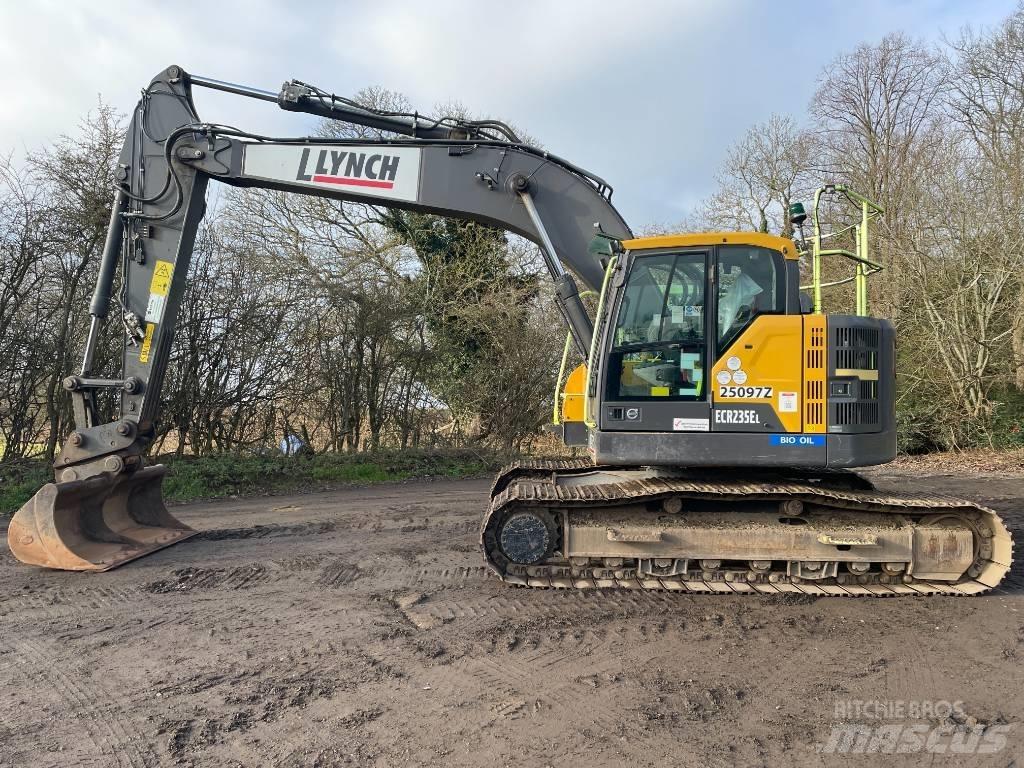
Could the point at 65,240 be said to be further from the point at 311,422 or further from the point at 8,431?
the point at 311,422

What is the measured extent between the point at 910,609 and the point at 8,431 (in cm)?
1154

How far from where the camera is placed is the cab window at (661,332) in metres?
5.00

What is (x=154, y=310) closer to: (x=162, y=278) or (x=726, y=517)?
(x=162, y=278)

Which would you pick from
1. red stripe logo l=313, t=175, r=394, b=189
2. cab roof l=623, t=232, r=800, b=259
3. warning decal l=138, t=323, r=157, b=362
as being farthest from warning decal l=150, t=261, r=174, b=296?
cab roof l=623, t=232, r=800, b=259

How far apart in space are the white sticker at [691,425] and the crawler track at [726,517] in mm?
442

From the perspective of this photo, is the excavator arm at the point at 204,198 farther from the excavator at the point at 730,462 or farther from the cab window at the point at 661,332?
the cab window at the point at 661,332

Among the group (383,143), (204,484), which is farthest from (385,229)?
(383,143)

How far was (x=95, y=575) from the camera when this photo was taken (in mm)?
5465

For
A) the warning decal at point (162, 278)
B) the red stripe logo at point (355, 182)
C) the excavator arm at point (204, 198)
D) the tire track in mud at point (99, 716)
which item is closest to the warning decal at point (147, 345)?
the excavator arm at point (204, 198)

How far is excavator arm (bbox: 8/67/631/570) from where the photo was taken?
605 centimetres

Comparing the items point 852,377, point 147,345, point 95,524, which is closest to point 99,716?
point 95,524

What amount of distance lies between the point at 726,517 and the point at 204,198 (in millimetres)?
5630

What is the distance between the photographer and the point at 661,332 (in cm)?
506

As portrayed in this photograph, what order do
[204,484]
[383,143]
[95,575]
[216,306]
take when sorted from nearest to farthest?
[95,575]
[383,143]
[204,484]
[216,306]
